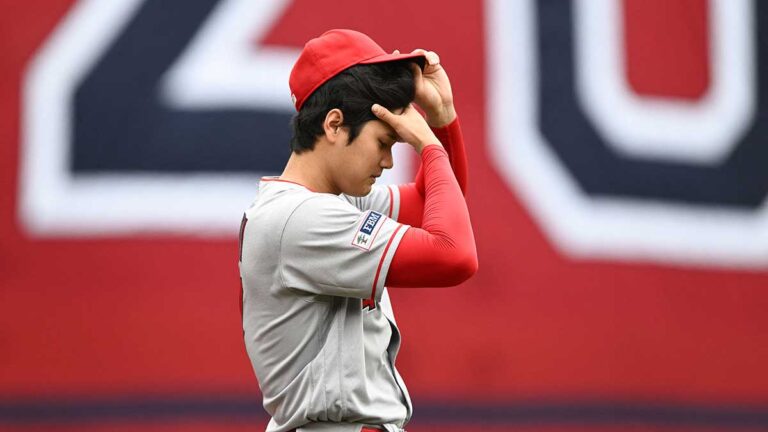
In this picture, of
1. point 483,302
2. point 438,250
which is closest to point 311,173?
point 438,250

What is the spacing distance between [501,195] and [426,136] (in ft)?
6.12

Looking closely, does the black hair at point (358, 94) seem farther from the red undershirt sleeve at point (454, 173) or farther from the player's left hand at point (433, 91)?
the red undershirt sleeve at point (454, 173)

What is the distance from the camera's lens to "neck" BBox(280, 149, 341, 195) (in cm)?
192

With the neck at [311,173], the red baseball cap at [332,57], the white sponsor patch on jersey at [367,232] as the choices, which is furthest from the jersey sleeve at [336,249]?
the red baseball cap at [332,57]

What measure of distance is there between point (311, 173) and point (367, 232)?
0.65 ft

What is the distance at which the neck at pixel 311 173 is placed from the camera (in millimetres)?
1919

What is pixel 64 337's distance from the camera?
337cm

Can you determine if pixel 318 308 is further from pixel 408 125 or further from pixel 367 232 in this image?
pixel 408 125

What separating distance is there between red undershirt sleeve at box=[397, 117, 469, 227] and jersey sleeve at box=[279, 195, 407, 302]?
37 cm

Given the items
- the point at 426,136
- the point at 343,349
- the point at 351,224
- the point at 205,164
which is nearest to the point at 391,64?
the point at 426,136

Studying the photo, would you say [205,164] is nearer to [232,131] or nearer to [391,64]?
[232,131]

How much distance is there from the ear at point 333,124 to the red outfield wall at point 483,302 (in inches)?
66.0

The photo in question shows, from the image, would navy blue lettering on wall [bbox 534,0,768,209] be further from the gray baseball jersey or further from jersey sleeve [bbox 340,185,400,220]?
the gray baseball jersey

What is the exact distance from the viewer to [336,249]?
5.89ft
